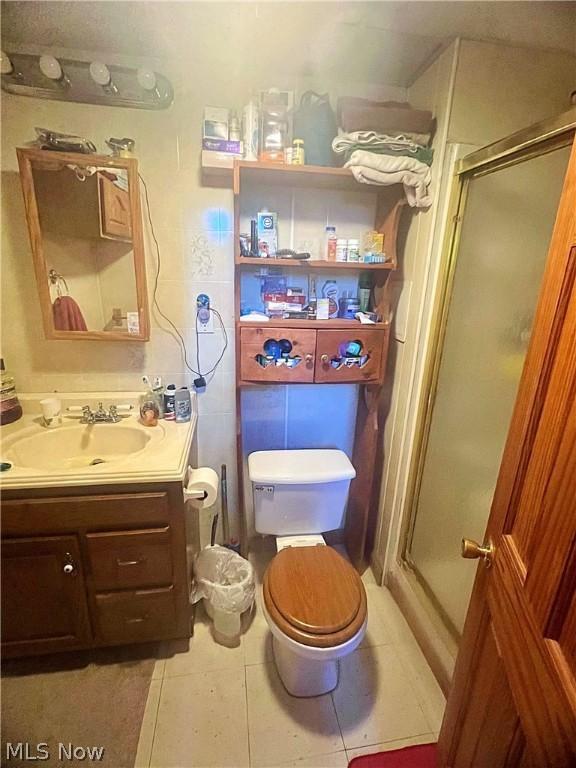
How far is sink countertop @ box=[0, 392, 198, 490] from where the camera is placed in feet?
3.63

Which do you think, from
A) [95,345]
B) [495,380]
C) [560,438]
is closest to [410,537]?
[495,380]

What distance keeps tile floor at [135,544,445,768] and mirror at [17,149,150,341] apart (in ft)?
4.30

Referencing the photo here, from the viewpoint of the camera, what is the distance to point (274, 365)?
→ 1.43 m

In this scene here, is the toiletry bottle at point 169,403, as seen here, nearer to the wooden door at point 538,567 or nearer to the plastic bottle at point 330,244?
the plastic bottle at point 330,244

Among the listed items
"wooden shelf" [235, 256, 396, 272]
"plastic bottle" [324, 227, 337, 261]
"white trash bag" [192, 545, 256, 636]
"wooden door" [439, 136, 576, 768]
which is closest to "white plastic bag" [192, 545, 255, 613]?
"white trash bag" [192, 545, 256, 636]

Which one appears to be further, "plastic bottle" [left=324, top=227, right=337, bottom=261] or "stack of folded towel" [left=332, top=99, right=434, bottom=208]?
"plastic bottle" [left=324, top=227, right=337, bottom=261]

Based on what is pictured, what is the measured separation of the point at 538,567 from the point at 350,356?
976 mm

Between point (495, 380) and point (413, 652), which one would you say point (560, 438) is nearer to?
point (495, 380)

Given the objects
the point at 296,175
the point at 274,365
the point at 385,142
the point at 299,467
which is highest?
the point at 385,142

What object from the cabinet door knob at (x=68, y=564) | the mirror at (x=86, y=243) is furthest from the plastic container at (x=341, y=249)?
the cabinet door knob at (x=68, y=564)

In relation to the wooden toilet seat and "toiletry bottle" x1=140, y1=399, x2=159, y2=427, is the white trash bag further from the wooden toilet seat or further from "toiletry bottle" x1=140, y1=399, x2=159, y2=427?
"toiletry bottle" x1=140, y1=399, x2=159, y2=427

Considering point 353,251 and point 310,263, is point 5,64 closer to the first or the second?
point 310,263

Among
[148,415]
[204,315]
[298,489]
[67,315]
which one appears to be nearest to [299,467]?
[298,489]

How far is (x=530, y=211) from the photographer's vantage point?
3.36ft
